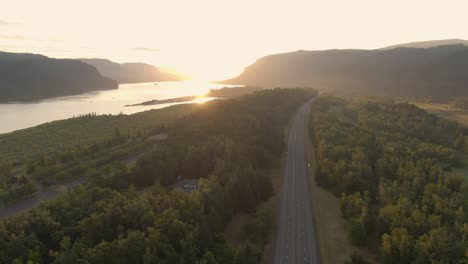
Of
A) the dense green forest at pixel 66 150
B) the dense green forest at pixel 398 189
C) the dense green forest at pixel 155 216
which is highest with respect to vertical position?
the dense green forest at pixel 66 150

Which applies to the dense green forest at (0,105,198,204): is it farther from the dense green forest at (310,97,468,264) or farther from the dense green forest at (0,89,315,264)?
the dense green forest at (310,97,468,264)

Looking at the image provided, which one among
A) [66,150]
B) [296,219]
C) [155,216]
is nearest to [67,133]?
[66,150]

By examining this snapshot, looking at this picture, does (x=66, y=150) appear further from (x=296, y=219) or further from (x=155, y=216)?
(x=296, y=219)

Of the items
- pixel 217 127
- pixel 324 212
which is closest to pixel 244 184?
pixel 324 212

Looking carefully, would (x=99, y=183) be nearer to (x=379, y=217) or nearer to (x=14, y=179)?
(x=14, y=179)

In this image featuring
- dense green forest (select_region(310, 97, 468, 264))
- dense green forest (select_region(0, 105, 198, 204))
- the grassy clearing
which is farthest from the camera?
the grassy clearing

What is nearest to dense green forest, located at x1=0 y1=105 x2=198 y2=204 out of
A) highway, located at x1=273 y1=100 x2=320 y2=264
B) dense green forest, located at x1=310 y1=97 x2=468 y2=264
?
highway, located at x1=273 y1=100 x2=320 y2=264

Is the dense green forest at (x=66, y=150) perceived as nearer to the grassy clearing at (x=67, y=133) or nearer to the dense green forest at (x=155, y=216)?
the grassy clearing at (x=67, y=133)

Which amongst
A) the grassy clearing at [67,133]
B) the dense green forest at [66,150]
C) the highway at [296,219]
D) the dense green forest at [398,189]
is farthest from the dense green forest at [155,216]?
the grassy clearing at [67,133]
